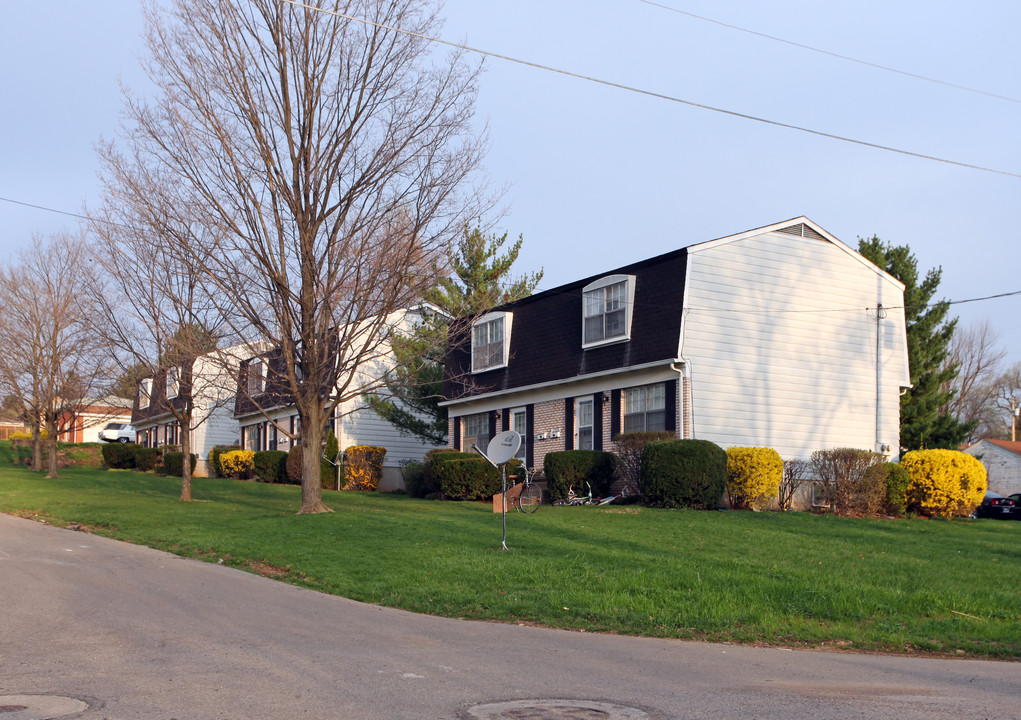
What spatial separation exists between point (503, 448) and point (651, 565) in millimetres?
3636

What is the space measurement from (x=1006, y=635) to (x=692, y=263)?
14.7 meters

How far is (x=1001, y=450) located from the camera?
5253 cm

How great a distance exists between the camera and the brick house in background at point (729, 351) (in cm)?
2369

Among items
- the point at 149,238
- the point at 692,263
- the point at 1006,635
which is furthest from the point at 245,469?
the point at 1006,635

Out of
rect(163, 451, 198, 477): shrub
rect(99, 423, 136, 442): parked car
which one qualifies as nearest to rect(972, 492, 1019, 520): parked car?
rect(163, 451, 198, 477): shrub

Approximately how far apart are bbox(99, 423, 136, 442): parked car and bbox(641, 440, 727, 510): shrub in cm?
5219

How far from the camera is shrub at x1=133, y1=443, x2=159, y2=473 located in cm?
4375

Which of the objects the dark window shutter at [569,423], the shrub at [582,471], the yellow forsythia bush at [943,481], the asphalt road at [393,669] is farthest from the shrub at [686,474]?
the asphalt road at [393,669]

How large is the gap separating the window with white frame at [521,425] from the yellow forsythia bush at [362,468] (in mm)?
7136

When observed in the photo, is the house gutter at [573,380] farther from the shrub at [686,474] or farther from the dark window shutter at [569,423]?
the shrub at [686,474]

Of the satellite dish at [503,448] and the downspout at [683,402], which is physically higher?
the downspout at [683,402]

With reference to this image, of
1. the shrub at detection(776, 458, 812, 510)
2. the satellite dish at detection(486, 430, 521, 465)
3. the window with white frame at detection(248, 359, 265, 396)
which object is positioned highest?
the window with white frame at detection(248, 359, 265, 396)

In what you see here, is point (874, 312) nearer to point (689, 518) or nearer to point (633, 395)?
point (633, 395)

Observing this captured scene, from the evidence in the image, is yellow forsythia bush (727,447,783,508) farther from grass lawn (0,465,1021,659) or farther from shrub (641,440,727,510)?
grass lawn (0,465,1021,659)
